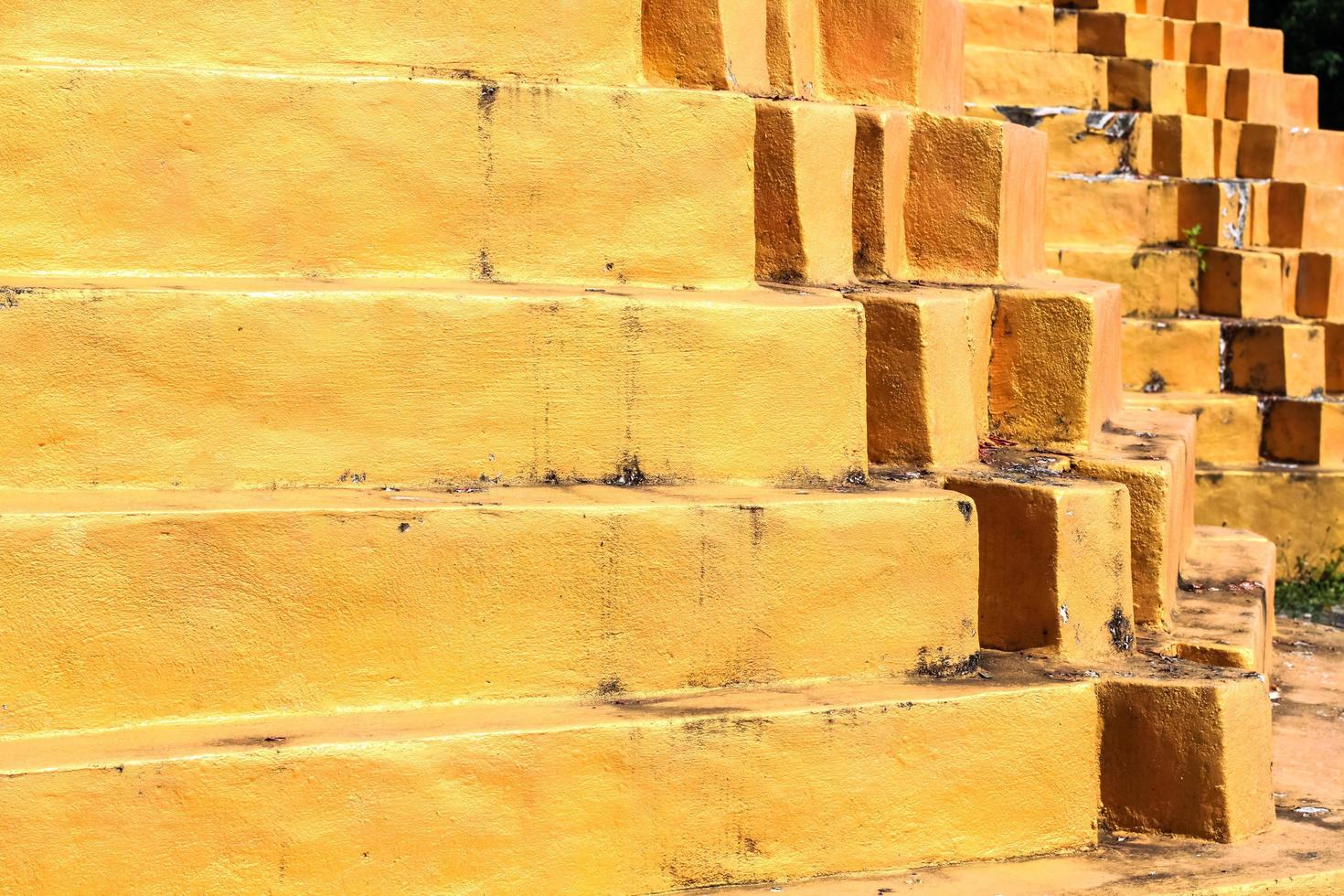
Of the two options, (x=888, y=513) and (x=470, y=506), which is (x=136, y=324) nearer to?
(x=470, y=506)

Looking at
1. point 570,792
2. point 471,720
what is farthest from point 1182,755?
point 471,720

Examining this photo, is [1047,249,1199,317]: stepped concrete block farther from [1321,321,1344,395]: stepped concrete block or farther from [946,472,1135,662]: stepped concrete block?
[946,472,1135,662]: stepped concrete block

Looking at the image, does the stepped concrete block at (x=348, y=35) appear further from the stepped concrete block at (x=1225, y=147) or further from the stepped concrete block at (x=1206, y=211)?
the stepped concrete block at (x=1225, y=147)

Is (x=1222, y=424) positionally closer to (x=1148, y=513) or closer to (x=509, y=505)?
(x=1148, y=513)

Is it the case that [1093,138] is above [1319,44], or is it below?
below

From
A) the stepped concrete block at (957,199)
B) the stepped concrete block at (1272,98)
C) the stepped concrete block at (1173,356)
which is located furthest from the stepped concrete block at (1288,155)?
the stepped concrete block at (957,199)

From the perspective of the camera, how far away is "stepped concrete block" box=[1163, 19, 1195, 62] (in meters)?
8.38

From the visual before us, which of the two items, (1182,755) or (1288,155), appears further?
(1288,155)

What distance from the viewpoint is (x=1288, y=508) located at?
6.79m

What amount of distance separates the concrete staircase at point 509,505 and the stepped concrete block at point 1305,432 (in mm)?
2963

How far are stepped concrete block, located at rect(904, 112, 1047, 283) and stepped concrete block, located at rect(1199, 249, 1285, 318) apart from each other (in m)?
2.90

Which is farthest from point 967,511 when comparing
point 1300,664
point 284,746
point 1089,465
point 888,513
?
point 1300,664

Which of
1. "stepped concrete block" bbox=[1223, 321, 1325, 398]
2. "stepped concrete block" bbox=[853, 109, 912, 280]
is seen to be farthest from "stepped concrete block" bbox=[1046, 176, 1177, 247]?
"stepped concrete block" bbox=[853, 109, 912, 280]

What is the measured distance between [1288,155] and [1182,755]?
16.8 feet
